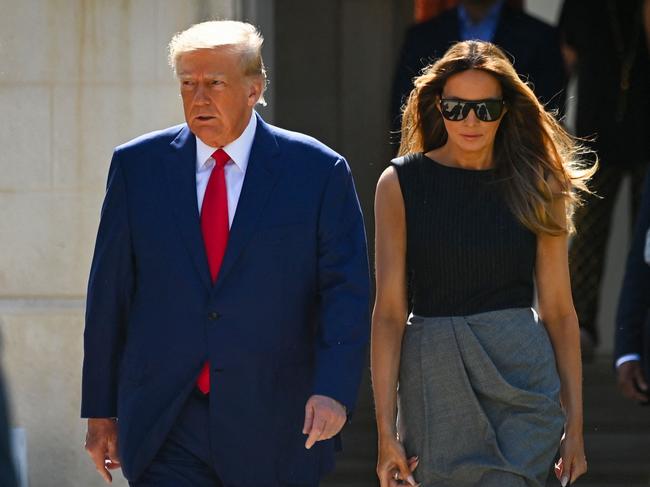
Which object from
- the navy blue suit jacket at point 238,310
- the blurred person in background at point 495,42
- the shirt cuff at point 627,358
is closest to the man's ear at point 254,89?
the navy blue suit jacket at point 238,310

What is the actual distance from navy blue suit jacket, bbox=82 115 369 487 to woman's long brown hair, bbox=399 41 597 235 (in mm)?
416

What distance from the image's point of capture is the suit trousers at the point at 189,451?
16.8ft

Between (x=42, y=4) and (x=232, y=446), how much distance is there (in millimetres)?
3316

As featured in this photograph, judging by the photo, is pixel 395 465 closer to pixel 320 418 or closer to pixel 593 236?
pixel 320 418

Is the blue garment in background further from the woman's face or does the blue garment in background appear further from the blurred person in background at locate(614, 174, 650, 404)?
the woman's face

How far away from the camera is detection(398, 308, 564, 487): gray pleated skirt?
5.07m

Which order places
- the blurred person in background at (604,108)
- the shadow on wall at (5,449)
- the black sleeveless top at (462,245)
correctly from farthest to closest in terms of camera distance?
the blurred person in background at (604,108), the black sleeveless top at (462,245), the shadow on wall at (5,449)

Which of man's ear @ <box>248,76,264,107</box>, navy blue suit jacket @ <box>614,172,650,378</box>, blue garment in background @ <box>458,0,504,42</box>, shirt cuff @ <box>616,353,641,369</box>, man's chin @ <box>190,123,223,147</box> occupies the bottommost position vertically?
shirt cuff @ <box>616,353,641,369</box>

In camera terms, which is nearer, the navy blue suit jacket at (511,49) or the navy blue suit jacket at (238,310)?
the navy blue suit jacket at (238,310)

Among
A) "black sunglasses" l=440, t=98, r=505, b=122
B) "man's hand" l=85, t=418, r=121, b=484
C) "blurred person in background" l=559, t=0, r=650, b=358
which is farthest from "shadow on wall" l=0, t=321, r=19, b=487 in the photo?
"blurred person in background" l=559, t=0, r=650, b=358

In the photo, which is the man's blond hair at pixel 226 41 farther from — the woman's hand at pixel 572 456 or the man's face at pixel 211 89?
the woman's hand at pixel 572 456

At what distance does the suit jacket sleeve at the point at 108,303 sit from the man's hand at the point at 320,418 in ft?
2.10

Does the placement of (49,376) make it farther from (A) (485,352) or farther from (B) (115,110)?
(A) (485,352)

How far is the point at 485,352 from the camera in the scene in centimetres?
513
